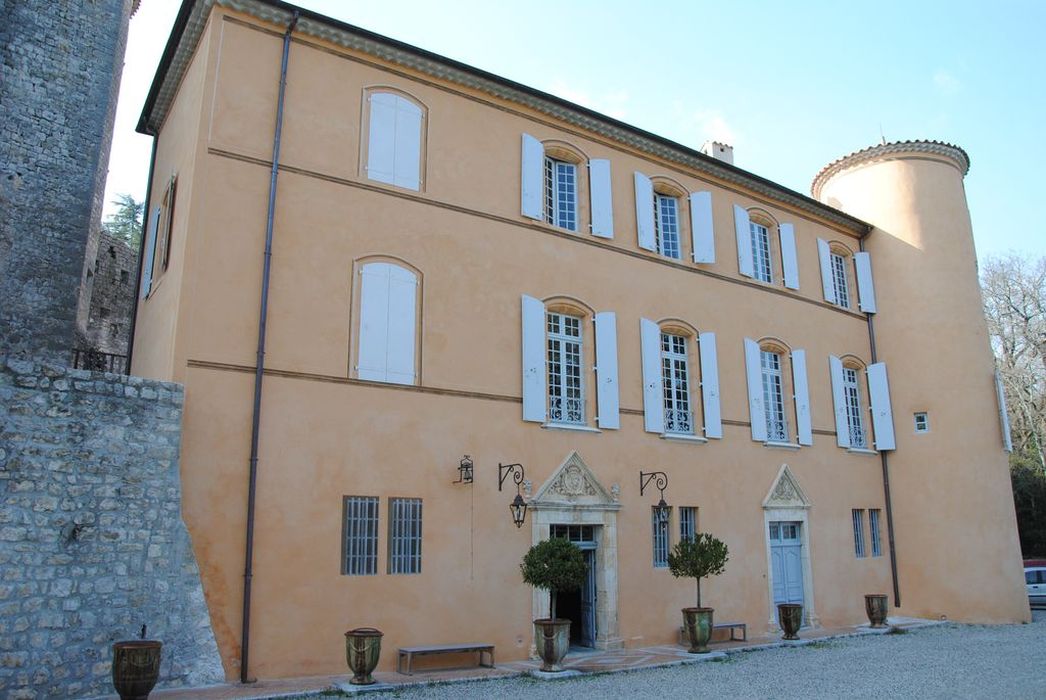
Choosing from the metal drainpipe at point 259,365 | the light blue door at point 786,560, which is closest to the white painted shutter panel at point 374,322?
the metal drainpipe at point 259,365

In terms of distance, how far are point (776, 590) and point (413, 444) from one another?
27.0ft

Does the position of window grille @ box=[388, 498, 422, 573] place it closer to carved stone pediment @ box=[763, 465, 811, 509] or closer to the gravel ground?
the gravel ground

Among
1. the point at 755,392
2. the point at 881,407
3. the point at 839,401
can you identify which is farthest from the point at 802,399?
the point at 881,407

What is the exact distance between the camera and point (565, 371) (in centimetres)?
1385

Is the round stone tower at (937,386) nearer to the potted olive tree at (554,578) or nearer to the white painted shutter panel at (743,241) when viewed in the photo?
the white painted shutter panel at (743,241)

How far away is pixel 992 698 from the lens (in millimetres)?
9680

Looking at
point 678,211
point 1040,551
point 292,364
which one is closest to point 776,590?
point 678,211

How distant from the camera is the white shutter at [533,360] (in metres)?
13.0

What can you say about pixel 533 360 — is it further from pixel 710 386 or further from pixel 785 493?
pixel 785 493

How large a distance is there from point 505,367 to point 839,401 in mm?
8902

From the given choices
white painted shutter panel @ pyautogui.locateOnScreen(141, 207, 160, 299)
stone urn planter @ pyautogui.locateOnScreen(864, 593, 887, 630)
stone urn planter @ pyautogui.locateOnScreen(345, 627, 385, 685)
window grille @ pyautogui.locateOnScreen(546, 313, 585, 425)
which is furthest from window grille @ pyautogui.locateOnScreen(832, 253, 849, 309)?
white painted shutter panel @ pyautogui.locateOnScreen(141, 207, 160, 299)

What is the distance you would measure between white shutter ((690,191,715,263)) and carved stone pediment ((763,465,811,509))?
14.7 ft

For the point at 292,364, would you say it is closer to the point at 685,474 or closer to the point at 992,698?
the point at 685,474

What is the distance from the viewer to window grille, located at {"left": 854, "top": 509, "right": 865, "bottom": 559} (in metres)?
17.7
